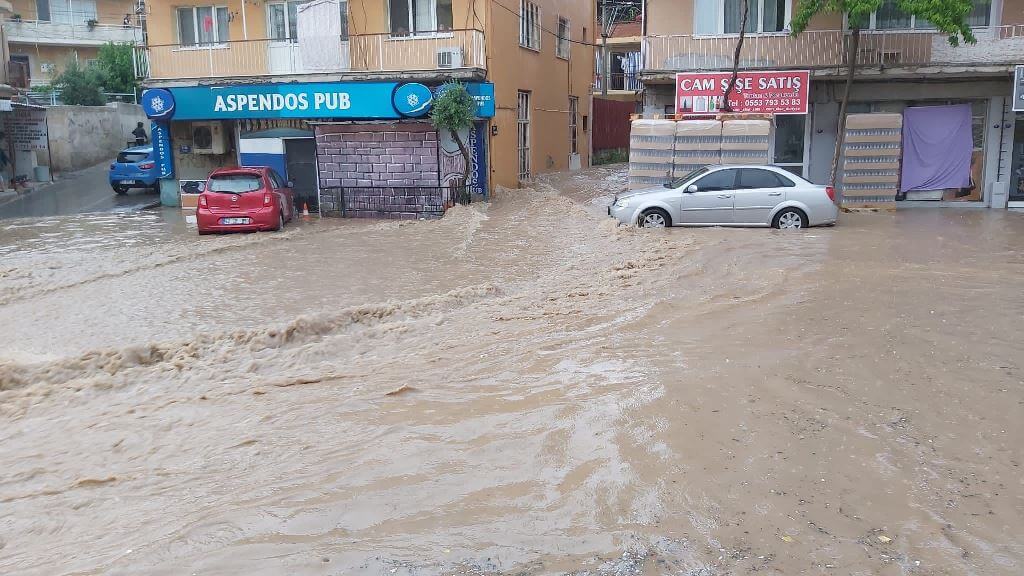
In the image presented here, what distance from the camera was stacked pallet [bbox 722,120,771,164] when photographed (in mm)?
17766

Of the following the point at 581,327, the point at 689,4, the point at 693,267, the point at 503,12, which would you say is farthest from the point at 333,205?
the point at 581,327

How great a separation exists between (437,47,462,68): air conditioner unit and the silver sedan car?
7.17 m

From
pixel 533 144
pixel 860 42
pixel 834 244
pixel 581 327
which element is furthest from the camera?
pixel 533 144

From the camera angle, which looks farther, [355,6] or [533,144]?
[533,144]

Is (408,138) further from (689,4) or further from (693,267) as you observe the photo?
(693,267)

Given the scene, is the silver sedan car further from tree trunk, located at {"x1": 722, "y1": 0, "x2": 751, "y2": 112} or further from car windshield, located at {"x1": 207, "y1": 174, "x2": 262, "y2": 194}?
→ car windshield, located at {"x1": 207, "y1": 174, "x2": 262, "y2": 194}

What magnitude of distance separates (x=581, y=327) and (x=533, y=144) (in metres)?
16.7

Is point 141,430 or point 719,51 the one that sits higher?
point 719,51

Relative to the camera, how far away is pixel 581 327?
870 cm

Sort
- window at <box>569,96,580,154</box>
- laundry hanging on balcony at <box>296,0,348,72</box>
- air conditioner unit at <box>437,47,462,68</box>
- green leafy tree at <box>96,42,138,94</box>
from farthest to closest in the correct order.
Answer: green leafy tree at <box>96,42,138,94</box>
window at <box>569,96,580,154</box>
laundry hanging on balcony at <box>296,0,348,72</box>
air conditioner unit at <box>437,47,462,68</box>

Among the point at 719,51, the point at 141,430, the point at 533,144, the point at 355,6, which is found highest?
the point at 355,6

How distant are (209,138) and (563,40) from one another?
11.7m

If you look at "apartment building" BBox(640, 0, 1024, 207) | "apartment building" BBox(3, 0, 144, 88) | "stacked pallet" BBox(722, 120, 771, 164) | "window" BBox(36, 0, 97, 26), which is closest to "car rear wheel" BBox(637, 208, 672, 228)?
"stacked pallet" BBox(722, 120, 771, 164)

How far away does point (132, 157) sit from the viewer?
2516 cm
